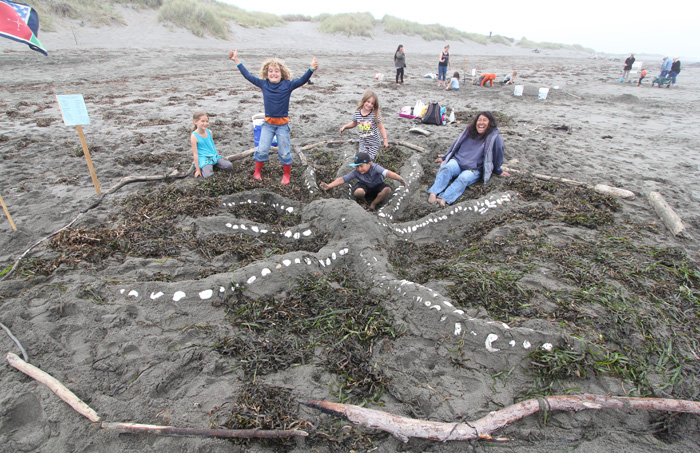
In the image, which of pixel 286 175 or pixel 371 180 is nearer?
pixel 371 180

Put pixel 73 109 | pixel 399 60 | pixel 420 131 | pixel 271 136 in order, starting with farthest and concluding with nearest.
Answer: pixel 399 60 → pixel 420 131 → pixel 271 136 → pixel 73 109

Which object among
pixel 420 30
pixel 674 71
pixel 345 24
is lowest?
pixel 674 71

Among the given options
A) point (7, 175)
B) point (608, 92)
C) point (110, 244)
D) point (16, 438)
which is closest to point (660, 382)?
point (16, 438)

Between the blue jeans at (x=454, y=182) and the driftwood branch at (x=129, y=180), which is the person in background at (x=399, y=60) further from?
the driftwood branch at (x=129, y=180)

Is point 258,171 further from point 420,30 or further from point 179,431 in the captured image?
point 420,30

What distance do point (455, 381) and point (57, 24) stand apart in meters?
22.3

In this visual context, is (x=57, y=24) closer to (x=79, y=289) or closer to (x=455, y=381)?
(x=79, y=289)

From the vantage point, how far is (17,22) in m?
3.49

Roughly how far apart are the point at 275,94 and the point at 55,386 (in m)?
3.87

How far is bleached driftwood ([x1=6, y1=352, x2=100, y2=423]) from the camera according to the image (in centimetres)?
189

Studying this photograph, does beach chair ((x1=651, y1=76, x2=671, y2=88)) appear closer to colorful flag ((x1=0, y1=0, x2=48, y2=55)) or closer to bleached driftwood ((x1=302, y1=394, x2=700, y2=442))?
bleached driftwood ((x1=302, y1=394, x2=700, y2=442))

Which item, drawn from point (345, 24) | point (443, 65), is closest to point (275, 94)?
point (443, 65)

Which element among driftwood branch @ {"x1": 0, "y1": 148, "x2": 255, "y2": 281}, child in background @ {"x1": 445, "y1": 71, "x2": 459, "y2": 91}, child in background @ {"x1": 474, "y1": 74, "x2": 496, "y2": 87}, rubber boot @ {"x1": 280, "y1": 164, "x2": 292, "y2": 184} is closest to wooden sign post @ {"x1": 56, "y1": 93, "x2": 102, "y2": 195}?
driftwood branch @ {"x1": 0, "y1": 148, "x2": 255, "y2": 281}

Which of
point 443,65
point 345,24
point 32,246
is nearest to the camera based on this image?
point 32,246
